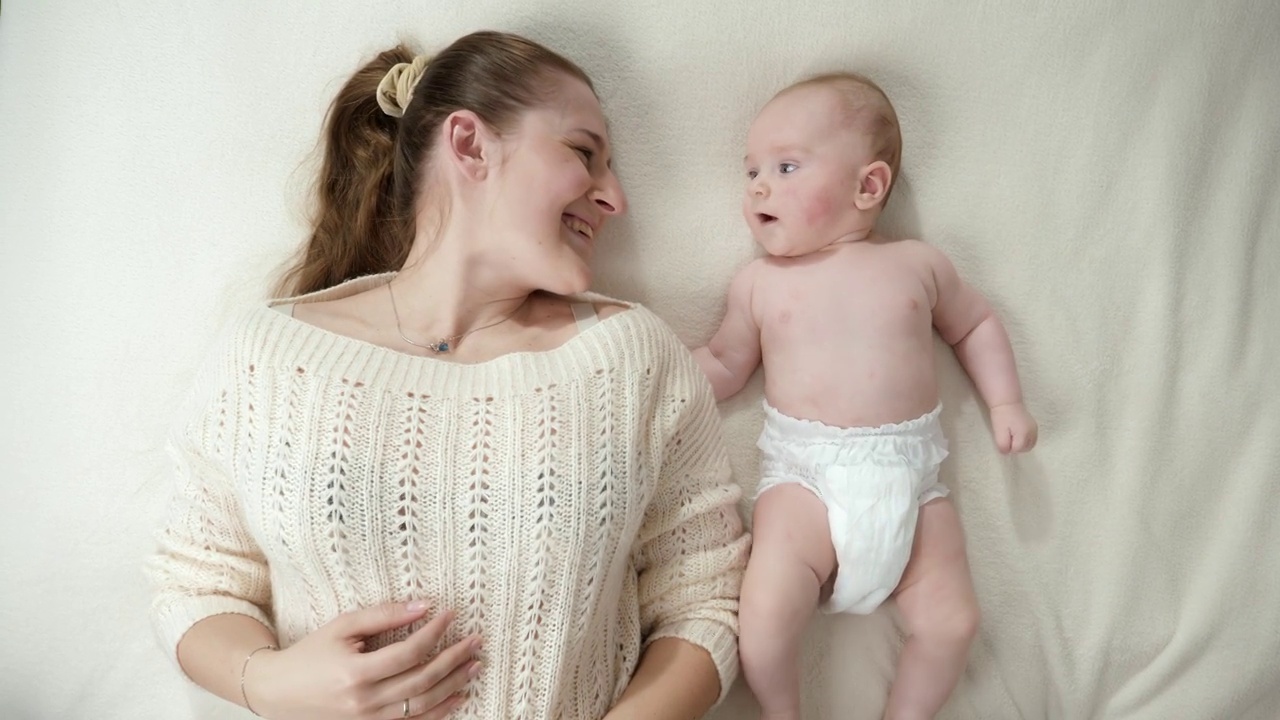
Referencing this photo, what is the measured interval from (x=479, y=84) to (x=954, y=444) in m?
0.87

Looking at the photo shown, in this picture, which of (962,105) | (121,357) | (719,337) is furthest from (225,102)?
(962,105)

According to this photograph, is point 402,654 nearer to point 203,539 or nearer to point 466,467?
point 466,467

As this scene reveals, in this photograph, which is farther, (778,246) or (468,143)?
(778,246)

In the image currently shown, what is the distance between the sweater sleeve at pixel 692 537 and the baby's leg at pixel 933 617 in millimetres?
246

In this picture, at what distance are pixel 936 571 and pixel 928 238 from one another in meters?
0.50

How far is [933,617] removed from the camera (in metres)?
1.27

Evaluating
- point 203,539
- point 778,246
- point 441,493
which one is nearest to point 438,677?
point 441,493

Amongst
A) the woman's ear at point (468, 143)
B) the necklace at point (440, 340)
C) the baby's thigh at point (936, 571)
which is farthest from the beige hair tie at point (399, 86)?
the baby's thigh at point (936, 571)

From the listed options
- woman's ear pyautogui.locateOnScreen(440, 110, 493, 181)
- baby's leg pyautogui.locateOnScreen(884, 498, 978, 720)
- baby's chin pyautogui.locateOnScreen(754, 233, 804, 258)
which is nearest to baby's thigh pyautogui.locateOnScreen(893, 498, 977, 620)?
baby's leg pyautogui.locateOnScreen(884, 498, 978, 720)

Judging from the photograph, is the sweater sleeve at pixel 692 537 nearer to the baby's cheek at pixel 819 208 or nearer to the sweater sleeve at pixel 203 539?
the baby's cheek at pixel 819 208

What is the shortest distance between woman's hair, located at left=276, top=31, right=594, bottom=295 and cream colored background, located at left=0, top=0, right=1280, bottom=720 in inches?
3.2

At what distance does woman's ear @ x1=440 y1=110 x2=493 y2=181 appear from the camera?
1205 millimetres

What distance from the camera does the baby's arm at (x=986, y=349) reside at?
1347mm

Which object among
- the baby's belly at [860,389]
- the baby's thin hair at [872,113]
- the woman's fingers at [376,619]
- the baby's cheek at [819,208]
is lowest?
the woman's fingers at [376,619]
